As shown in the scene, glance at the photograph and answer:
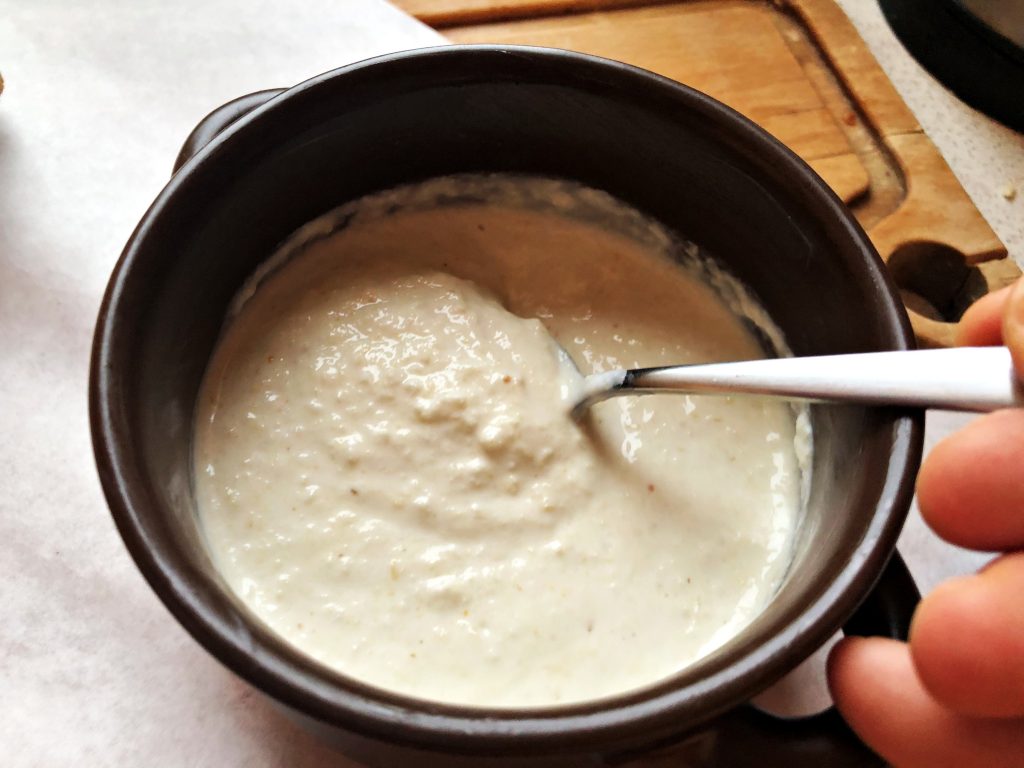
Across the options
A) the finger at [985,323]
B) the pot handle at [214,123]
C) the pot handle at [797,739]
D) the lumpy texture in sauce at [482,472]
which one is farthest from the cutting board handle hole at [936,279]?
the pot handle at [214,123]

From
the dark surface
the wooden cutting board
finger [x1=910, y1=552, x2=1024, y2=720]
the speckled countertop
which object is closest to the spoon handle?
finger [x1=910, y1=552, x2=1024, y2=720]

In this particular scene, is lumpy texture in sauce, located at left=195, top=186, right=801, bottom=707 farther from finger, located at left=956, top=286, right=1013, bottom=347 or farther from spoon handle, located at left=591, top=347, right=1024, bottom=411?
finger, located at left=956, top=286, right=1013, bottom=347

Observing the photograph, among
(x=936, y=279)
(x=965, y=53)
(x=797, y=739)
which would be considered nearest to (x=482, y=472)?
(x=797, y=739)

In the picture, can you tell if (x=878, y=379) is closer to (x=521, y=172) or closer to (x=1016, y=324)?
(x=1016, y=324)

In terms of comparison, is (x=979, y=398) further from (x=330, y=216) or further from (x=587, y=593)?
(x=330, y=216)

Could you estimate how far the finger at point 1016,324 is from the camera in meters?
0.52

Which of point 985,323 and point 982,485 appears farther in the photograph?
point 985,323

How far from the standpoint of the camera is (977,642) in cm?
48

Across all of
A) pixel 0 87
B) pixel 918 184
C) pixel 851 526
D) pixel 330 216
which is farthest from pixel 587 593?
pixel 0 87

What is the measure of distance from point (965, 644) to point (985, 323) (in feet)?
0.86

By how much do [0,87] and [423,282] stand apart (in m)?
0.56

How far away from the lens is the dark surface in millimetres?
1094

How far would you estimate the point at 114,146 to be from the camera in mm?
1079

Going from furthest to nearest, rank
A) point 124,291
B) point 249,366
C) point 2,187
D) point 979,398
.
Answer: point 2,187, point 249,366, point 124,291, point 979,398
